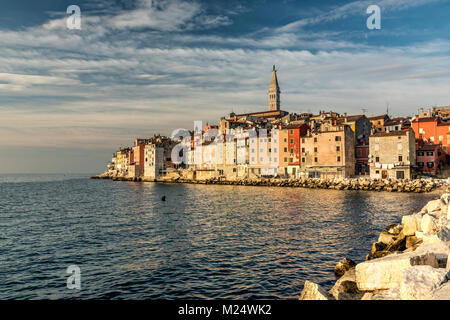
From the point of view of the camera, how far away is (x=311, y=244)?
20.2 m

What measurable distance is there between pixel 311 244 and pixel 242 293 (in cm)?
873

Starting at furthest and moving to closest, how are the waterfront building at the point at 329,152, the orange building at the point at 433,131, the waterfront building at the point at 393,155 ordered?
the waterfront building at the point at 329,152 < the orange building at the point at 433,131 < the waterfront building at the point at 393,155

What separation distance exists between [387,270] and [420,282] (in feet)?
7.17

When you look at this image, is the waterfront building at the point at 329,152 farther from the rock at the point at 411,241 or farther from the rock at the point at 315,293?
the rock at the point at 315,293

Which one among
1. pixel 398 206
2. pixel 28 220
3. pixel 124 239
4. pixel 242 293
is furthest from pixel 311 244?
pixel 28 220

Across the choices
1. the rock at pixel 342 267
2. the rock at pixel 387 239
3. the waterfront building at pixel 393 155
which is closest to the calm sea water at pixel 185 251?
the rock at pixel 342 267

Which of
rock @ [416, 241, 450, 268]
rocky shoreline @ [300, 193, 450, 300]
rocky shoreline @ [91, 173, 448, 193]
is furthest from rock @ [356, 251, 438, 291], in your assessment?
rocky shoreline @ [91, 173, 448, 193]

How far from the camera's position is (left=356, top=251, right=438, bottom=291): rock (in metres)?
8.94

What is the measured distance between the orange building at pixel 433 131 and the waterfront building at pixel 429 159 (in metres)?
3.64

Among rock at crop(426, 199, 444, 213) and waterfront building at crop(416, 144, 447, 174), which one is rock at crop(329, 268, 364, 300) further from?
waterfront building at crop(416, 144, 447, 174)

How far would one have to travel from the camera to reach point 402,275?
24.8 feet

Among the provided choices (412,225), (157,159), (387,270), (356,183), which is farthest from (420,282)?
(157,159)

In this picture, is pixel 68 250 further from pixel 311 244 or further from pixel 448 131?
pixel 448 131

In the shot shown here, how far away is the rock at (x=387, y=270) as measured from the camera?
8.94m
